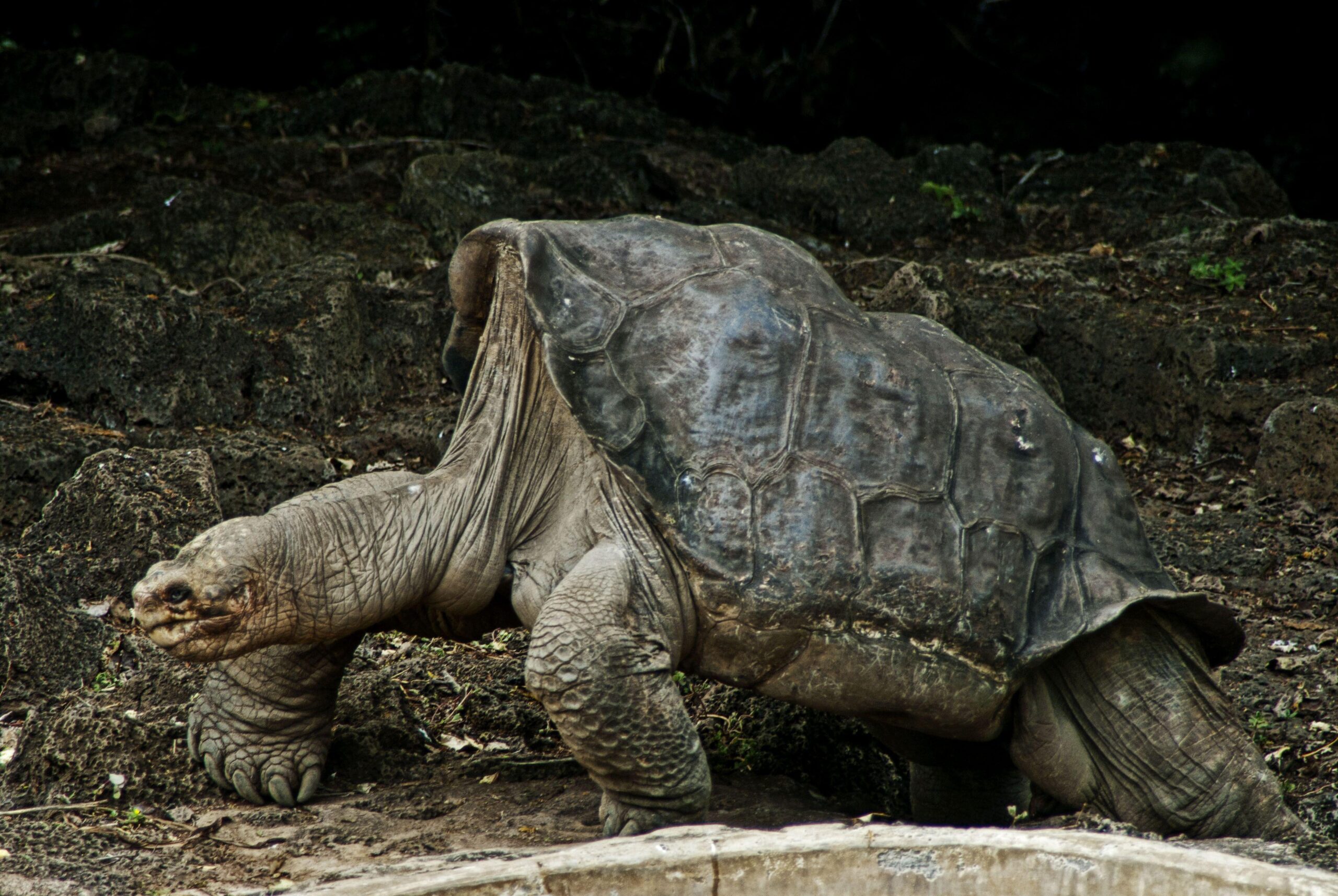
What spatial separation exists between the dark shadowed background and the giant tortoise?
7.14 m

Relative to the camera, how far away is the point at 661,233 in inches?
127

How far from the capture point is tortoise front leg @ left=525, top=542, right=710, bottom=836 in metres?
2.79

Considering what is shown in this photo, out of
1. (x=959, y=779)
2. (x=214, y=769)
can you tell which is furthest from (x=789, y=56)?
(x=214, y=769)

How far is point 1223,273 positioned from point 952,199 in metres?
1.64

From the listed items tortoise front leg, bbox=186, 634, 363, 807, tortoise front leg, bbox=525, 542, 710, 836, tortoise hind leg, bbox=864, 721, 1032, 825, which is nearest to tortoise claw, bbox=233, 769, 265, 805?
tortoise front leg, bbox=186, 634, 363, 807

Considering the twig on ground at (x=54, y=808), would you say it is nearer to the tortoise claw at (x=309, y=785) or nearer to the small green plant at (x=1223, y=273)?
the tortoise claw at (x=309, y=785)

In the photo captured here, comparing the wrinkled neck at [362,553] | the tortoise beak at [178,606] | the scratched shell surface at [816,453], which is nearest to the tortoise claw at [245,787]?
the wrinkled neck at [362,553]

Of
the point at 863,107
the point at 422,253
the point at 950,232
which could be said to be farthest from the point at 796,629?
the point at 863,107

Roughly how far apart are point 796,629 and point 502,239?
113 cm

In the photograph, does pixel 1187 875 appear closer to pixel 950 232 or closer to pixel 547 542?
pixel 547 542

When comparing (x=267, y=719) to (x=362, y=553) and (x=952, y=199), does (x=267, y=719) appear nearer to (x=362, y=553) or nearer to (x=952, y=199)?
(x=362, y=553)

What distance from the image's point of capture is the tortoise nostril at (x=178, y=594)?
278 cm

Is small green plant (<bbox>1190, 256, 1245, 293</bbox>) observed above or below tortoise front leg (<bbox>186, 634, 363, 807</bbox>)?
above

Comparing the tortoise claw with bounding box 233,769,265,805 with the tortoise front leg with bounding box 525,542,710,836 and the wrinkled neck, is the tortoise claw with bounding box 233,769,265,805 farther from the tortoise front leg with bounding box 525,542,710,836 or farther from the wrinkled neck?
the tortoise front leg with bounding box 525,542,710,836
